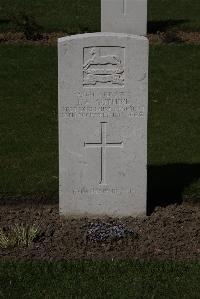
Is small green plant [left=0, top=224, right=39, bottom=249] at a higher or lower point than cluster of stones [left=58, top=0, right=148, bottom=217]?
lower

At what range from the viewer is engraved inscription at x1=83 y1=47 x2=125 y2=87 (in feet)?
26.2

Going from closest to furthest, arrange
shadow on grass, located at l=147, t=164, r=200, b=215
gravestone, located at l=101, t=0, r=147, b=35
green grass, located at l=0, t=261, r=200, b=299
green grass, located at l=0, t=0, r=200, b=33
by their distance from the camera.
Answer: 1. green grass, located at l=0, t=261, r=200, b=299
2. shadow on grass, located at l=147, t=164, r=200, b=215
3. gravestone, located at l=101, t=0, r=147, b=35
4. green grass, located at l=0, t=0, r=200, b=33

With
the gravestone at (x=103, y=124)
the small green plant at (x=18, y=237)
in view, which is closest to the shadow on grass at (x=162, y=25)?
the gravestone at (x=103, y=124)

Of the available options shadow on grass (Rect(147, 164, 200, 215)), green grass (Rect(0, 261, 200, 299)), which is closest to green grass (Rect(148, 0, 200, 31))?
shadow on grass (Rect(147, 164, 200, 215))

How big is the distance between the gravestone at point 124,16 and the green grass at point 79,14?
2.89 ft

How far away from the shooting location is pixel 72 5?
22344mm

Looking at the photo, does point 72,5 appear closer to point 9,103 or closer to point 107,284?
point 9,103

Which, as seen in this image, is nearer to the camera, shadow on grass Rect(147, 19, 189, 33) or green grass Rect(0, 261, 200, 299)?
green grass Rect(0, 261, 200, 299)

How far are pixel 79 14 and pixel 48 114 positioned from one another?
8650mm

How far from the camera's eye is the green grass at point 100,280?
639 cm

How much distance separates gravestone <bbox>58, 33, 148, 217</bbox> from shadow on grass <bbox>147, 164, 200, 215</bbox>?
0.57 m

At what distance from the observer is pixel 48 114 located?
12742mm

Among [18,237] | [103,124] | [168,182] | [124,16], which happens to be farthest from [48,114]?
[18,237]

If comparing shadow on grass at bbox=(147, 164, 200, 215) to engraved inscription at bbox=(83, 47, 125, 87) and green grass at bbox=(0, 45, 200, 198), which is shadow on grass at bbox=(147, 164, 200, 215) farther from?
engraved inscription at bbox=(83, 47, 125, 87)
